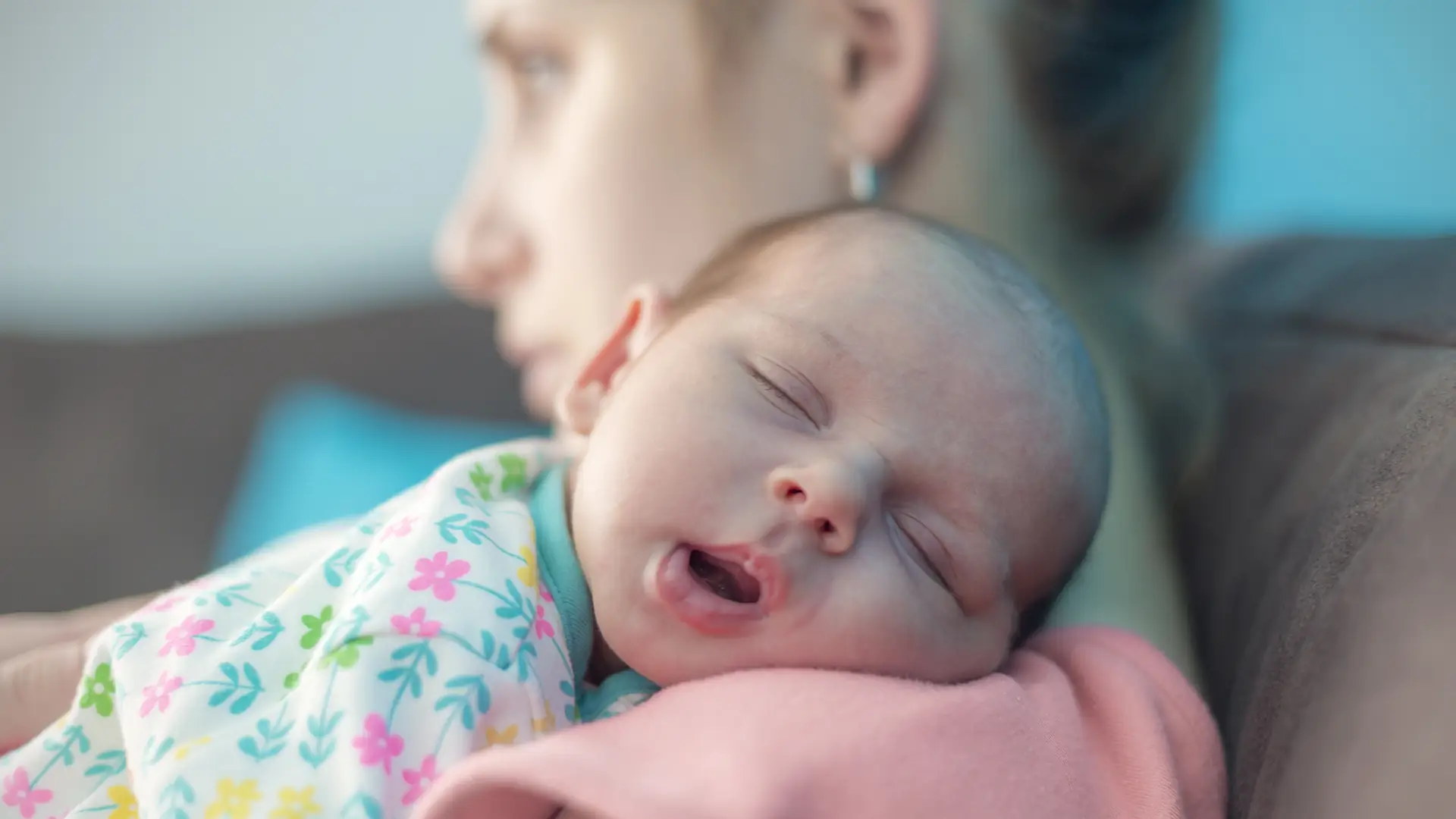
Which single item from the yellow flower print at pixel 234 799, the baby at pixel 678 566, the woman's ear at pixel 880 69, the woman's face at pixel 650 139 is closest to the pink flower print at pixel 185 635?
the baby at pixel 678 566

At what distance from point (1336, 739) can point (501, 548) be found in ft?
1.55

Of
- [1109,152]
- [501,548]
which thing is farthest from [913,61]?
[501,548]

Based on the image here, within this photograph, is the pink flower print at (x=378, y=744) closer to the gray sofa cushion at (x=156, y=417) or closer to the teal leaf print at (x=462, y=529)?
the teal leaf print at (x=462, y=529)

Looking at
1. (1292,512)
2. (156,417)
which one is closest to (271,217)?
(156,417)

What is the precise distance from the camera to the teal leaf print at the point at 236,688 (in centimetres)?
67

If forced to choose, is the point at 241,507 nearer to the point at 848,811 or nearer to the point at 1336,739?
the point at 848,811

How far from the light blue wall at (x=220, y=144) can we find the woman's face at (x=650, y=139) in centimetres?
135

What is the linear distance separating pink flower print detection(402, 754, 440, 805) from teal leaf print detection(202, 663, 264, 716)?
0.41 feet

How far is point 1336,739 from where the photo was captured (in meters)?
0.55

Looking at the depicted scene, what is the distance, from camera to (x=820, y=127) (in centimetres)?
114

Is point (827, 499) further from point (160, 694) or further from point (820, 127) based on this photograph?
point (820, 127)

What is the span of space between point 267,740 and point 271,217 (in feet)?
7.12

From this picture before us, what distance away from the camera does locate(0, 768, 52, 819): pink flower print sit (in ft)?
2.32

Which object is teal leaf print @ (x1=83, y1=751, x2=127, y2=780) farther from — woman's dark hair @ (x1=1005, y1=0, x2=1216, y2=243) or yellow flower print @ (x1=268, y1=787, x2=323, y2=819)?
woman's dark hair @ (x1=1005, y1=0, x2=1216, y2=243)
